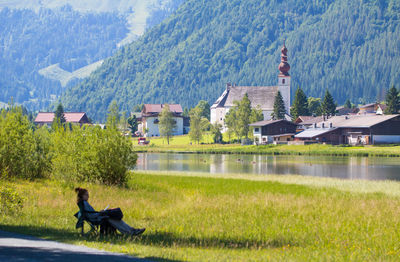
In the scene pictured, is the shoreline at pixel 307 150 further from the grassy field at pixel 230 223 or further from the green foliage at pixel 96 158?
the green foliage at pixel 96 158

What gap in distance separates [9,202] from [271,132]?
120 m

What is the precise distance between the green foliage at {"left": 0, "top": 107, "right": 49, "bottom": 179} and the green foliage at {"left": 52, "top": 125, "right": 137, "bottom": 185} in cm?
229

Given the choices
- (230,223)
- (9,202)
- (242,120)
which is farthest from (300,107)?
(9,202)

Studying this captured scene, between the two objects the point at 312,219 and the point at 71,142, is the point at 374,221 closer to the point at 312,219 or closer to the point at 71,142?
the point at 312,219

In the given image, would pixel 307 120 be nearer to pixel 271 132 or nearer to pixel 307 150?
pixel 271 132

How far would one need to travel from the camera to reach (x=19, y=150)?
32.9 m

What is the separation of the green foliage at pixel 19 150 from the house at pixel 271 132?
4047 inches

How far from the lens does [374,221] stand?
2136cm

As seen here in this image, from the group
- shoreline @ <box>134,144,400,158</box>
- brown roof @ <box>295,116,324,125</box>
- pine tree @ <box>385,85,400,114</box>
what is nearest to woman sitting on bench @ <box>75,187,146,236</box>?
shoreline @ <box>134,144,400,158</box>

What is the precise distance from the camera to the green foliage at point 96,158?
31609mm

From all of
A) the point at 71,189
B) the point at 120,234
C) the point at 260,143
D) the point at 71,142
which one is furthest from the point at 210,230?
the point at 260,143

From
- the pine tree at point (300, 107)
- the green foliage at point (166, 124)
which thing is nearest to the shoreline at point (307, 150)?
the green foliage at point (166, 124)

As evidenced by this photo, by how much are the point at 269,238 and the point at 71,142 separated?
17145 mm

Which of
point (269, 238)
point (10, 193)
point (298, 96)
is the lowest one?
point (269, 238)
